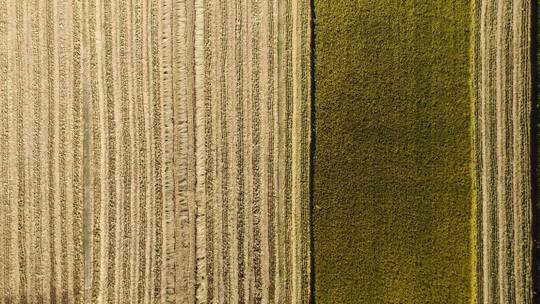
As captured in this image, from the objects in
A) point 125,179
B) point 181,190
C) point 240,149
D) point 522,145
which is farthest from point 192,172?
point 522,145

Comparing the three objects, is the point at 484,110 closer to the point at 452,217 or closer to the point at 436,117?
the point at 436,117

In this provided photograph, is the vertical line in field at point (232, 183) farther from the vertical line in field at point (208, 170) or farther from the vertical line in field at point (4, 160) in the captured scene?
the vertical line in field at point (4, 160)

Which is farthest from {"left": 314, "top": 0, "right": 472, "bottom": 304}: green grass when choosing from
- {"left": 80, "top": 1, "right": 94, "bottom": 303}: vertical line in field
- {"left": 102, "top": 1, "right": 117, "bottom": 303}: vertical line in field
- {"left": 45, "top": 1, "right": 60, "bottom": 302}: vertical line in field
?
{"left": 45, "top": 1, "right": 60, "bottom": 302}: vertical line in field

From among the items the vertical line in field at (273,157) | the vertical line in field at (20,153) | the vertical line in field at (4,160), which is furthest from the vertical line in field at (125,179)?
the vertical line in field at (273,157)

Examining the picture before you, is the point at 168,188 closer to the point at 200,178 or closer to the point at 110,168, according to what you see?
the point at 200,178

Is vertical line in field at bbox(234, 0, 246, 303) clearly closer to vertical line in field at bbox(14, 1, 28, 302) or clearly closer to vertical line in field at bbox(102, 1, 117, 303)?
vertical line in field at bbox(102, 1, 117, 303)

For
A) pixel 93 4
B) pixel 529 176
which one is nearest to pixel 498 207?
pixel 529 176
